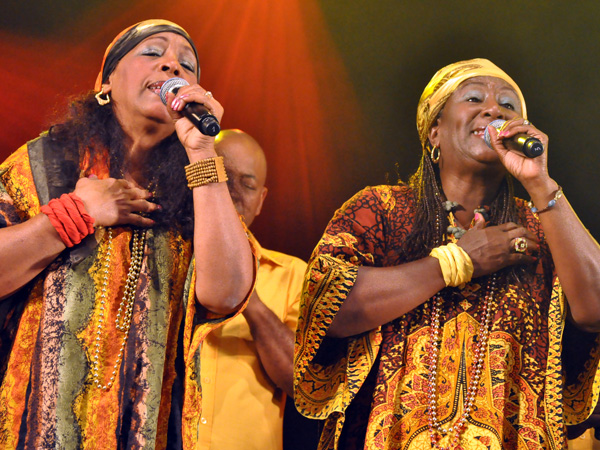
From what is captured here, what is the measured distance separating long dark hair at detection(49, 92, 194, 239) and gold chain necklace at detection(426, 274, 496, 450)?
2.35 ft

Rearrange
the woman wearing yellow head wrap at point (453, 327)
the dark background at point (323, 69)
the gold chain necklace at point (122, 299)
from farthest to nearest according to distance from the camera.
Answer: the dark background at point (323, 69) < the woman wearing yellow head wrap at point (453, 327) < the gold chain necklace at point (122, 299)

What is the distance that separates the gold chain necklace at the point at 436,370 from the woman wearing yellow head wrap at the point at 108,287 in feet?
1.75

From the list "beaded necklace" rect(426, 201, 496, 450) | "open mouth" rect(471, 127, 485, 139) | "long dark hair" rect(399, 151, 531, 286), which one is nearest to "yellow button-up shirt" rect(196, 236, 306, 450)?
"long dark hair" rect(399, 151, 531, 286)

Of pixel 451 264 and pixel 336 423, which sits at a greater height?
pixel 451 264

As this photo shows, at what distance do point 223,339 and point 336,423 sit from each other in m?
0.60

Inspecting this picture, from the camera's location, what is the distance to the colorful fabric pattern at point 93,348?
5.80ft

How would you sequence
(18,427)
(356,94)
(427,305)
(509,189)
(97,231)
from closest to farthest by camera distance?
(18,427) → (97,231) → (427,305) → (509,189) → (356,94)

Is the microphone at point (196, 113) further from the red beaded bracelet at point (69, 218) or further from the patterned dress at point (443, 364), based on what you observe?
the patterned dress at point (443, 364)

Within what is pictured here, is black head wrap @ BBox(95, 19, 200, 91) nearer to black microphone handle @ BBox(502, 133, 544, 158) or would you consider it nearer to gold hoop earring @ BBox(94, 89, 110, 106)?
gold hoop earring @ BBox(94, 89, 110, 106)

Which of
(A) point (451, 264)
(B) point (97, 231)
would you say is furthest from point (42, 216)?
(A) point (451, 264)

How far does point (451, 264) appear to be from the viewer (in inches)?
78.5

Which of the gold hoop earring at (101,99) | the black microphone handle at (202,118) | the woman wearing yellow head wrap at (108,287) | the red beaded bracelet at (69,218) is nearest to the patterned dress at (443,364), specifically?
the woman wearing yellow head wrap at (108,287)

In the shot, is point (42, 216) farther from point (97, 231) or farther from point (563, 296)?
point (563, 296)

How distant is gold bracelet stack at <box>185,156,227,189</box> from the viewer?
1.85m
